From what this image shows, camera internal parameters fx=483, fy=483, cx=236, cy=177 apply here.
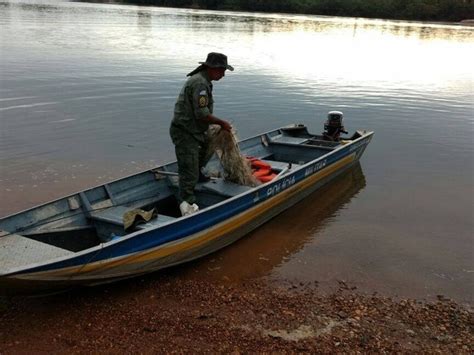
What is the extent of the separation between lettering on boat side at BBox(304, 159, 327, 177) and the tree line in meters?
78.3

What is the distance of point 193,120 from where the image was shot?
6.51m

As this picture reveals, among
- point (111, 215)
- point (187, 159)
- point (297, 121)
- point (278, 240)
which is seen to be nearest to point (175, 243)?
point (111, 215)

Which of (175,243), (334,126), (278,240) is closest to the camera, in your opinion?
(175,243)

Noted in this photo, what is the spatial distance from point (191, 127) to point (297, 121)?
894cm

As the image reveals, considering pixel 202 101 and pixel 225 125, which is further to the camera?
pixel 225 125

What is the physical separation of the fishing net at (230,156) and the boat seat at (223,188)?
0.34 feet

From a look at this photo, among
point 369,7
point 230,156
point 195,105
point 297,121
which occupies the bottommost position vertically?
point 297,121

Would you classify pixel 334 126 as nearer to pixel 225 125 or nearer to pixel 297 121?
pixel 297 121

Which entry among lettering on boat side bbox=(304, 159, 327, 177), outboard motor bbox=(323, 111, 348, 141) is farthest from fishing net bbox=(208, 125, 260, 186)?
outboard motor bbox=(323, 111, 348, 141)

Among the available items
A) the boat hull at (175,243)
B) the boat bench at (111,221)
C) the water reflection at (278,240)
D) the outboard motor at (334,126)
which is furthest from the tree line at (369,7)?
the boat bench at (111,221)

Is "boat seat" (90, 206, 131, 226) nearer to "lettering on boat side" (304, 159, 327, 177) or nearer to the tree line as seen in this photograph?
"lettering on boat side" (304, 159, 327, 177)

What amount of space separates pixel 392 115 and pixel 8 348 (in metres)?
14.6

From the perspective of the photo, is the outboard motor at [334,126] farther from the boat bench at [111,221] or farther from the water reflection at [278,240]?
the boat bench at [111,221]

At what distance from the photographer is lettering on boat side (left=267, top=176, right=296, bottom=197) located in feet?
24.3
